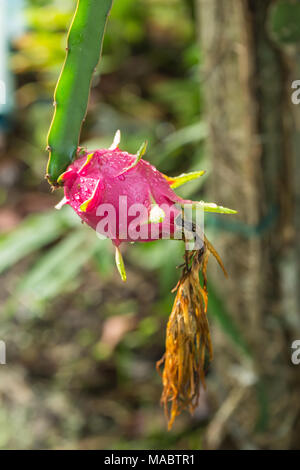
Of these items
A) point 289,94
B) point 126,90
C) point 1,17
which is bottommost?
point 289,94

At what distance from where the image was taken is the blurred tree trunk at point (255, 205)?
673 mm

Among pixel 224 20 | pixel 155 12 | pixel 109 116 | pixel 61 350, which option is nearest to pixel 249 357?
pixel 224 20

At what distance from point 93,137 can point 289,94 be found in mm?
1046

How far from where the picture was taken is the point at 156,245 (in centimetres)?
119

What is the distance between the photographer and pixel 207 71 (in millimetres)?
767

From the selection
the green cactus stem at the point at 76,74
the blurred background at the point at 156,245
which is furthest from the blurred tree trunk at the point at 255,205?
the green cactus stem at the point at 76,74

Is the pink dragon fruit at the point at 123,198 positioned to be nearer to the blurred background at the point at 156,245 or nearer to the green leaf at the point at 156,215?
the green leaf at the point at 156,215

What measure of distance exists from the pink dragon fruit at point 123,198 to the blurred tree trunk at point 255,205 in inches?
15.8

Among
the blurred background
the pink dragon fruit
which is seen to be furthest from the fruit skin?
the blurred background

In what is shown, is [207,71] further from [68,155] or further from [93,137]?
[93,137]

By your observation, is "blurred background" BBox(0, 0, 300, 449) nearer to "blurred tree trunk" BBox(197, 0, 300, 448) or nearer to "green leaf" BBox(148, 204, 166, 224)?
"blurred tree trunk" BBox(197, 0, 300, 448)

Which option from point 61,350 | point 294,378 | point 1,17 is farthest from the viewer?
point 1,17

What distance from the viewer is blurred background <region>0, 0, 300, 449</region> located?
72 centimetres

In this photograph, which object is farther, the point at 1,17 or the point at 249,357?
the point at 1,17
